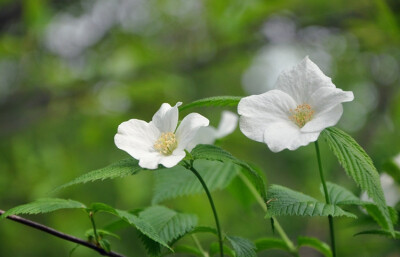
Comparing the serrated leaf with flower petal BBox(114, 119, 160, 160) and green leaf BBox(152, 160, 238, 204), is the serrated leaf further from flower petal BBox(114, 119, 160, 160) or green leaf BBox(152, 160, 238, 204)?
green leaf BBox(152, 160, 238, 204)

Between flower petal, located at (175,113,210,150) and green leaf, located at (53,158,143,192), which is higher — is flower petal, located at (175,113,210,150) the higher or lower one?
the higher one

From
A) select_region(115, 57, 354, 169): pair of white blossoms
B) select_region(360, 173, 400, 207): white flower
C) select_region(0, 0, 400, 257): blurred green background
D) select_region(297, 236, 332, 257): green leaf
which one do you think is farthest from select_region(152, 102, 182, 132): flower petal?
select_region(0, 0, 400, 257): blurred green background

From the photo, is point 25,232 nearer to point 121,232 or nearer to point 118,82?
point 121,232

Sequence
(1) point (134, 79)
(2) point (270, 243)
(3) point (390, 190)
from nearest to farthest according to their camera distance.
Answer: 1. (2) point (270, 243)
2. (3) point (390, 190)
3. (1) point (134, 79)

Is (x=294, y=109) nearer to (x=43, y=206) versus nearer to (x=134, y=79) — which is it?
(x=43, y=206)

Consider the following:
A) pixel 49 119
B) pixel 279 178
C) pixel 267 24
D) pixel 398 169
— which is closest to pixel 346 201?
pixel 398 169

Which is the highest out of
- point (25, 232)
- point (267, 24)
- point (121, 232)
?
point (267, 24)

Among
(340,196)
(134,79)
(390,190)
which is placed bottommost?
(134,79)

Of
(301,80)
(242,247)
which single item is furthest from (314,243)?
(301,80)
